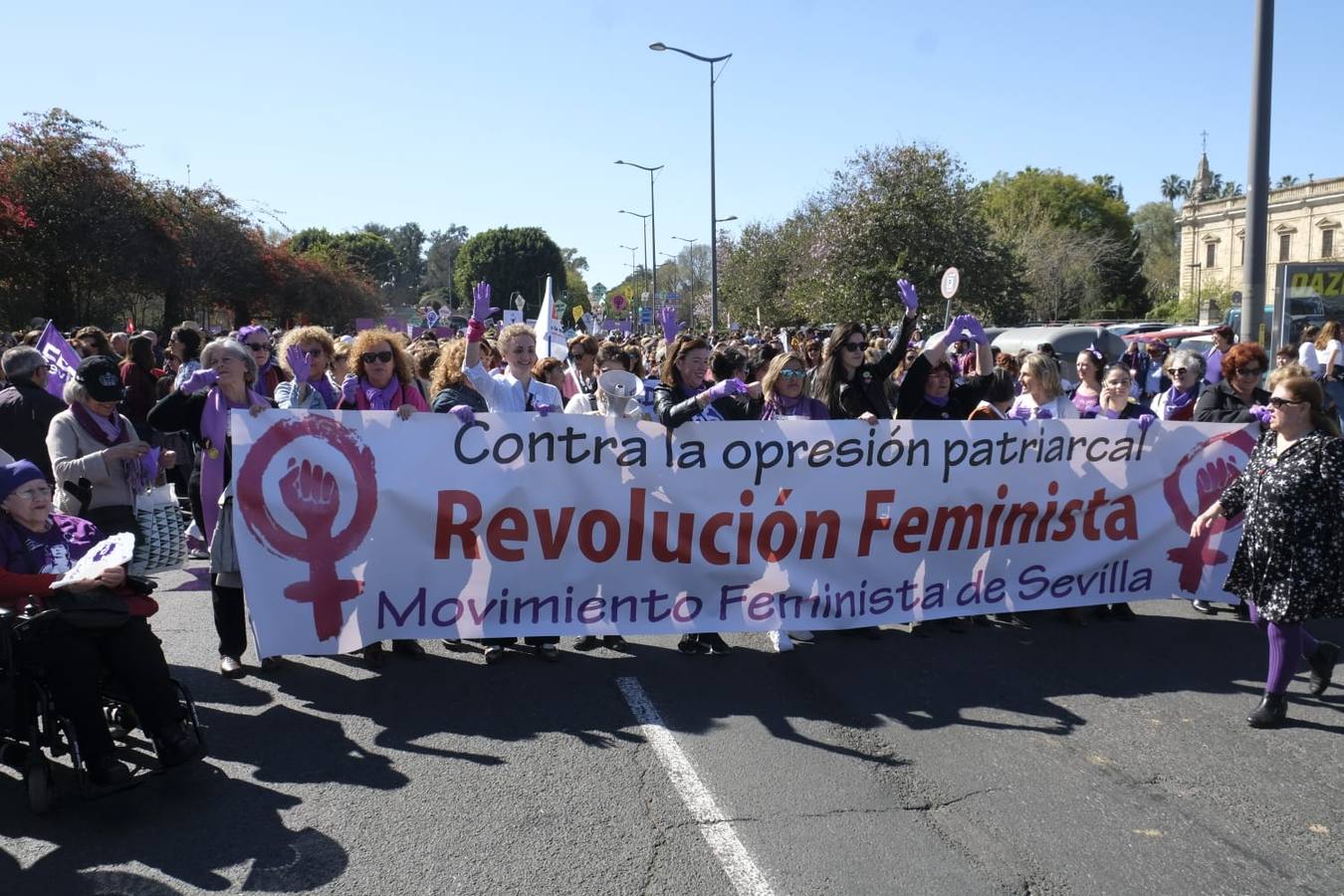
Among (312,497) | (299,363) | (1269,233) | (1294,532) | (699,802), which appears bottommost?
(699,802)

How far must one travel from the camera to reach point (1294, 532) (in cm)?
487

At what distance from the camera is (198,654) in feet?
20.0

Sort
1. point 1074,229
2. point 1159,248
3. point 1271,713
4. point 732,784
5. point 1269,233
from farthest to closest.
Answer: point 1159,248
point 1074,229
point 1269,233
point 1271,713
point 732,784

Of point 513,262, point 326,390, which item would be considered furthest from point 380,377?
point 513,262

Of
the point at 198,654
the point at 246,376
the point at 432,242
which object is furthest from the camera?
the point at 432,242

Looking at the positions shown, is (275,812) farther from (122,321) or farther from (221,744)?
(122,321)

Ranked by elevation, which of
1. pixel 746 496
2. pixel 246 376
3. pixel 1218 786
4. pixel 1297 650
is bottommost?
Result: pixel 1218 786

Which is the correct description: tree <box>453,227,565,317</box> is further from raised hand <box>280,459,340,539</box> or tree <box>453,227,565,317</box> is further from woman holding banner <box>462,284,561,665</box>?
raised hand <box>280,459,340,539</box>

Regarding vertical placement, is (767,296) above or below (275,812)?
above

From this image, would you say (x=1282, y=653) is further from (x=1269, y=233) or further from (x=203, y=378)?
(x=1269, y=233)

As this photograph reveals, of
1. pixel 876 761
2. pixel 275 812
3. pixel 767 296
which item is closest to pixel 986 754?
pixel 876 761

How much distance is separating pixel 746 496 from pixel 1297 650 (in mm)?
2813

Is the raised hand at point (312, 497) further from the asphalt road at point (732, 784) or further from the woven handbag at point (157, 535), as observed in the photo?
the asphalt road at point (732, 784)

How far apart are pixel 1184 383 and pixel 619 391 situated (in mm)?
4335
